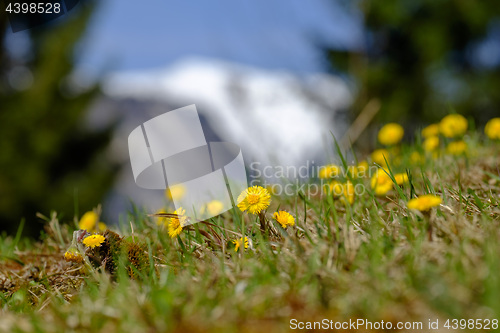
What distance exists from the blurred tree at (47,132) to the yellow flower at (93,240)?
1216 centimetres

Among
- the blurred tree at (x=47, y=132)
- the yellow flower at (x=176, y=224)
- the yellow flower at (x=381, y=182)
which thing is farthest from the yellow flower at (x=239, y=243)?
the blurred tree at (x=47, y=132)

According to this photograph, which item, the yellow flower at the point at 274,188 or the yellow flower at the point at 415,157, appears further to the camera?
the yellow flower at the point at 415,157

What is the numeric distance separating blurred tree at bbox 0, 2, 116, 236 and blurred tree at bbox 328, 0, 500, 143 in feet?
26.9

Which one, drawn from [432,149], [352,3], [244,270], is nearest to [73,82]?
[352,3]

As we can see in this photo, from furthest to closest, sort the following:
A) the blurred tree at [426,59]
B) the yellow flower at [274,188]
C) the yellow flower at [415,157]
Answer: the blurred tree at [426,59] < the yellow flower at [415,157] < the yellow flower at [274,188]

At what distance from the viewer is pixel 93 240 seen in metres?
1.65

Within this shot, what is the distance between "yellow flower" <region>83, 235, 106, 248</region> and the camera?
1639 millimetres

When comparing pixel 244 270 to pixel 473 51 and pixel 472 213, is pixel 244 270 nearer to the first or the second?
pixel 472 213

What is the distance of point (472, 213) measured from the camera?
1678mm

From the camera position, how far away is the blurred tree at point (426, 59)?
11891 mm

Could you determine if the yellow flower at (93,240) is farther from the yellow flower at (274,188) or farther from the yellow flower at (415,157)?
the yellow flower at (415,157)

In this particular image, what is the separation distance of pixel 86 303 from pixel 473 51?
1395cm

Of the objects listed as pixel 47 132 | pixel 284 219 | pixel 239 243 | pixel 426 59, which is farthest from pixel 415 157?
pixel 47 132

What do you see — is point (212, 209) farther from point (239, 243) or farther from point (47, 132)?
point (47, 132)
